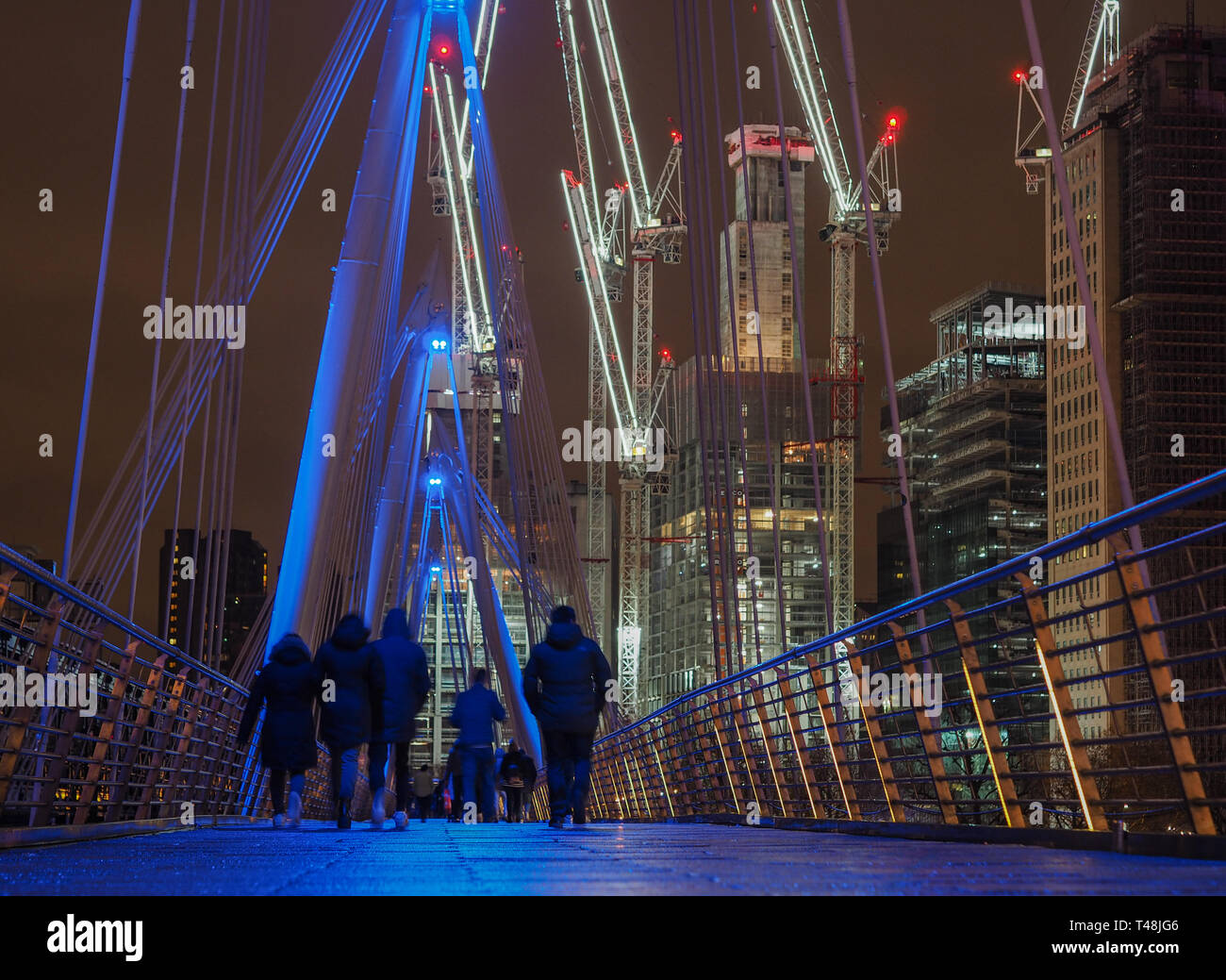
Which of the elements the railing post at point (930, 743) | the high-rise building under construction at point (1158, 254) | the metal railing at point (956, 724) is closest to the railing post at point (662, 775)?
the metal railing at point (956, 724)

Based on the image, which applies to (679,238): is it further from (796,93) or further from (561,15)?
(561,15)

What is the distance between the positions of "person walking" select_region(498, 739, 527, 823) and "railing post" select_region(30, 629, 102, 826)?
666 inches

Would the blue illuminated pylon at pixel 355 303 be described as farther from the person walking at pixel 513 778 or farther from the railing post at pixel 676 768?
the person walking at pixel 513 778

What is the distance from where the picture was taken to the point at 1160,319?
117 meters

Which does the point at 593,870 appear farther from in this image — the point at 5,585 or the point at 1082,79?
the point at 1082,79

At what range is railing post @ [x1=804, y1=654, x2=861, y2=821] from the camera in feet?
40.2

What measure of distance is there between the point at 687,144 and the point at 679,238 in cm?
9126

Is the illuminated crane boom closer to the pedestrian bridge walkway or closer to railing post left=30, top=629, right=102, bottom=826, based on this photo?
railing post left=30, top=629, right=102, bottom=826

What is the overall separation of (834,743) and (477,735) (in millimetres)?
4847

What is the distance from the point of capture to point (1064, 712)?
801cm

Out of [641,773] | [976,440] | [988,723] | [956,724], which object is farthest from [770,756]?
[976,440]

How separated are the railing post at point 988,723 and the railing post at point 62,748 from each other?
15.9 feet

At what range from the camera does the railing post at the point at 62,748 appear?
931 centimetres
